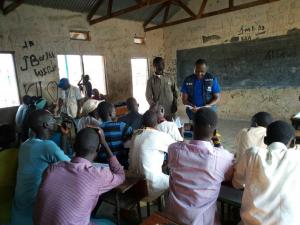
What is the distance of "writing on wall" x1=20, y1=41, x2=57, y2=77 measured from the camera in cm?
510

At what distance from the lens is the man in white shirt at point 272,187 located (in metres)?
1.07

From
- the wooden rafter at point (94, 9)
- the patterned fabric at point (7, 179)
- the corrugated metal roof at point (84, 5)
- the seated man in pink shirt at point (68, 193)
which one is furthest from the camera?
the wooden rafter at point (94, 9)

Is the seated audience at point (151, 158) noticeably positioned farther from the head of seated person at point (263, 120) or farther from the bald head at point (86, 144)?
the head of seated person at point (263, 120)

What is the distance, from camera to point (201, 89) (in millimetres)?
3268

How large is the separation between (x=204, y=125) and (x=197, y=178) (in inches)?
12.1

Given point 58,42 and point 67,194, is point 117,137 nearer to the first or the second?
point 67,194

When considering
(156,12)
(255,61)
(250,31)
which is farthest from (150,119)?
(156,12)

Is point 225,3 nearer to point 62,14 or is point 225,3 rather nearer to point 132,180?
point 62,14

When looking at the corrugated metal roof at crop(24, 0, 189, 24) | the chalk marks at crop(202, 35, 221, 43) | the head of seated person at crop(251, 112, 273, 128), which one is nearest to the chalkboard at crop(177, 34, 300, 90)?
the chalk marks at crop(202, 35, 221, 43)

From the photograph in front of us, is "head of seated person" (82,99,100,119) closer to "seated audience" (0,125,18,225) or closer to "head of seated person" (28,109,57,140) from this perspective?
"head of seated person" (28,109,57,140)

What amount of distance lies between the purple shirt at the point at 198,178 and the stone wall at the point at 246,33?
18.6ft

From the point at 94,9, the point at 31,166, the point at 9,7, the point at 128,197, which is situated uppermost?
the point at 94,9

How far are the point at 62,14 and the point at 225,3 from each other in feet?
14.2

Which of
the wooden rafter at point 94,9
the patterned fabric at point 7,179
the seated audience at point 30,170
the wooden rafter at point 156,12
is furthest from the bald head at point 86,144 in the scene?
the wooden rafter at point 156,12
